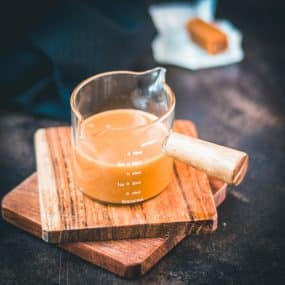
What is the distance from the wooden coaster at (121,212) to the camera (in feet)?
2.37

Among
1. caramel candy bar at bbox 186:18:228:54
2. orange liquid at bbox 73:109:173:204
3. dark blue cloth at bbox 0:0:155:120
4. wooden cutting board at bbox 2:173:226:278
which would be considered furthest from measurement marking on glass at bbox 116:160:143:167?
caramel candy bar at bbox 186:18:228:54

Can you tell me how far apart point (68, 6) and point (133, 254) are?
0.58 metres

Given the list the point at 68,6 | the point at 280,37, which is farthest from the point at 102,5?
the point at 280,37

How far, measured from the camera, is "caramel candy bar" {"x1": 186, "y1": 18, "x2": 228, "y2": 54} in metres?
1.24

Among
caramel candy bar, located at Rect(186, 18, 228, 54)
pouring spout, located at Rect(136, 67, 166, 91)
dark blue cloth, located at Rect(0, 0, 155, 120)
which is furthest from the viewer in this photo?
caramel candy bar, located at Rect(186, 18, 228, 54)

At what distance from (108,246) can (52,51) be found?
46 cm

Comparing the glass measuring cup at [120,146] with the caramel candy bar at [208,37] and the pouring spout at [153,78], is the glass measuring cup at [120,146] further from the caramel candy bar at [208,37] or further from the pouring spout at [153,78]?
the caramel candy bar at [208,37]

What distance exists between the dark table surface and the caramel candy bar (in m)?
0.05

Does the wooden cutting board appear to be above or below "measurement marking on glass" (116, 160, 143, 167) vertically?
below

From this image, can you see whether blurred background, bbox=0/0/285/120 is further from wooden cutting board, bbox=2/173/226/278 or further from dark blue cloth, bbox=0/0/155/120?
wooden cutting board, bbox=2/173/226/278

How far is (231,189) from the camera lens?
88cm

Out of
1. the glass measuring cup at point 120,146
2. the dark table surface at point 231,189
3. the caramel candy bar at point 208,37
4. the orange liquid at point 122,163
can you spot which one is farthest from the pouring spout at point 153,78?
the caramel candy bar at point 208,37

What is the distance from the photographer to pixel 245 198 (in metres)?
0.86

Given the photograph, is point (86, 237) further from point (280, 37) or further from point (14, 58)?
point (280, 37)
